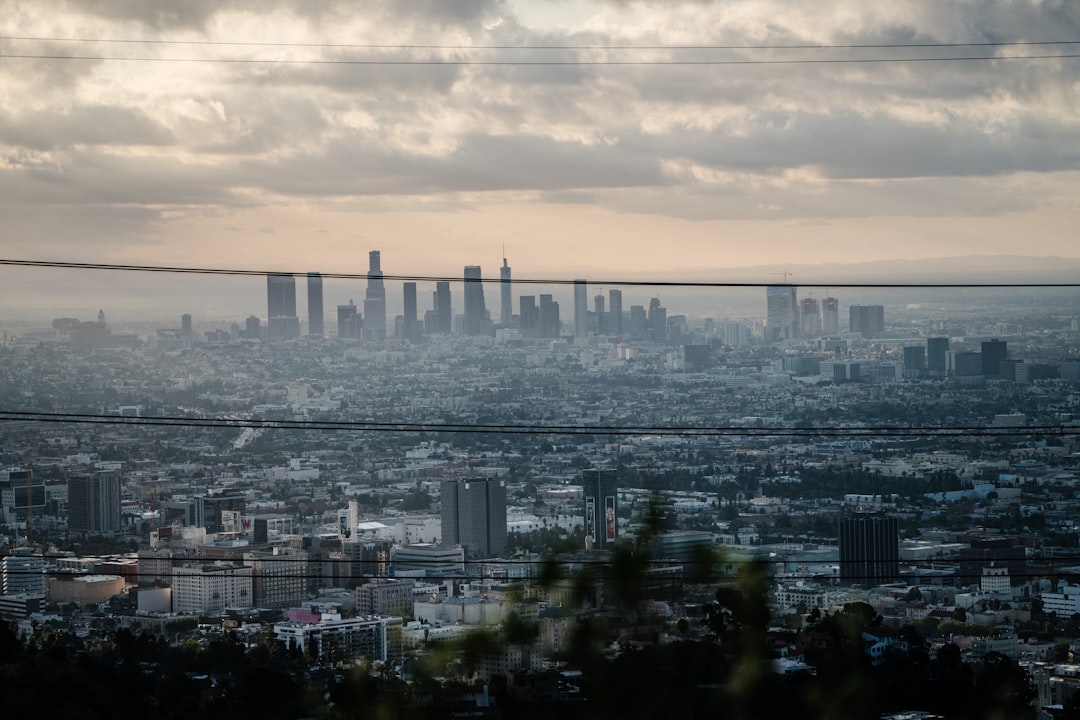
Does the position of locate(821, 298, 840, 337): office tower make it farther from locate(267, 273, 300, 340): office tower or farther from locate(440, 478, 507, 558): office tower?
locate(267, 273, 300, 340): office tower

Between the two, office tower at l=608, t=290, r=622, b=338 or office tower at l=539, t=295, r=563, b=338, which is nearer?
office tower at l=539, t=295, r=563, b=338

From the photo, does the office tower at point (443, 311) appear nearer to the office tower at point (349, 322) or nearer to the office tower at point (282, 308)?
the office tower at point (349, 322)

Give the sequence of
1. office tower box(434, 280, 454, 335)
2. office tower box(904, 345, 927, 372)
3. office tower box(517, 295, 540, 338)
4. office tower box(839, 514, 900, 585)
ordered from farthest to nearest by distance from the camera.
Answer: office tower box(904, 345, 927, 372) < office tower box(434, 280, 454, 335) < office tower box(517, 295, 540, 338) < office tower box(839, 514, 900, 585)

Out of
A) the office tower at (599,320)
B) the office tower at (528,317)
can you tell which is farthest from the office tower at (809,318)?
the office tower at (528,317)

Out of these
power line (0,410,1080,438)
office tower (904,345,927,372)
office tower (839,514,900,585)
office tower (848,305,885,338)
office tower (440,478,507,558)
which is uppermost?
office tower (848,305,885,338)

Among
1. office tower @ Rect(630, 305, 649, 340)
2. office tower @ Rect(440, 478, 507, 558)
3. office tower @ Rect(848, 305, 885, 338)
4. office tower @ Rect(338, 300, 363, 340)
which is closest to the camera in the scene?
office tower @ Rect(440, 478, 507, 558)

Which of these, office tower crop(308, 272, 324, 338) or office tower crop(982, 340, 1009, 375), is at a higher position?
office tower crop(308, 272, 324, 338)

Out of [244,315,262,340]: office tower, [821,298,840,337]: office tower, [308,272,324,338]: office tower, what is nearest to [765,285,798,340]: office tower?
[821,298,840,337]: office tower
